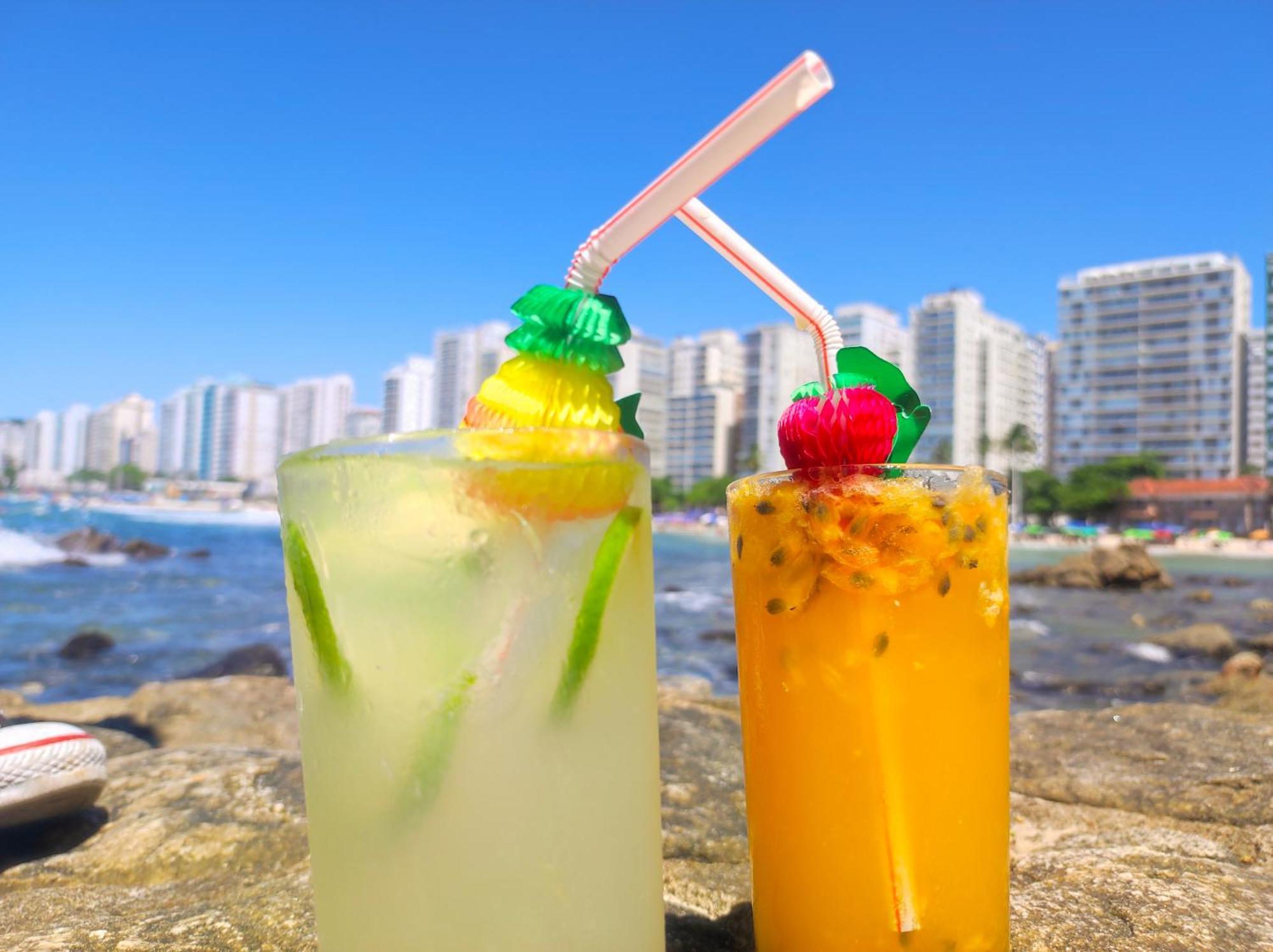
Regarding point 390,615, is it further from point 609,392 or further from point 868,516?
point 868,516

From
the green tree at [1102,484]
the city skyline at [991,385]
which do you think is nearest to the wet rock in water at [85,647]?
the city skyline at [991,385]

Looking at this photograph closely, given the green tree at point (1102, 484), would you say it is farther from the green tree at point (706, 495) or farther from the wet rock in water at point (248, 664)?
the wet rock in water at point (248, 664)

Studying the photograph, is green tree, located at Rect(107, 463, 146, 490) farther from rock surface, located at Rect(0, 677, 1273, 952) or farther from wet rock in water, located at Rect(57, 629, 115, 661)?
rock surface, located at Rect(0, 677, 1273, 952)

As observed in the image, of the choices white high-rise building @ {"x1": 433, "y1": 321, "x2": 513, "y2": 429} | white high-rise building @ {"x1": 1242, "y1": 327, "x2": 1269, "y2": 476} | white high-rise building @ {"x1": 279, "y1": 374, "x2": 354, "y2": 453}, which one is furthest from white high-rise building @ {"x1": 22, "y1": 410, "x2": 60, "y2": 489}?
white high-rise building @ {"x1": 1242, "y1": 327, "x2": 1269, "y2": 476}

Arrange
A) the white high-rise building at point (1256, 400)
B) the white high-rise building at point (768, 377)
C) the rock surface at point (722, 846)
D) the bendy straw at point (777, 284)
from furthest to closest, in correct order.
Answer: the white high-rise building at point (768, 377)
the white high-rise building at point (1256, 400)
the rock surface at point (722, 846)
the bendy straw at point (777, 284)

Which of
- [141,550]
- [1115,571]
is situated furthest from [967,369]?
Result: [141,550]

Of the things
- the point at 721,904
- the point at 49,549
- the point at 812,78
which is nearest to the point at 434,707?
the point at 812,78

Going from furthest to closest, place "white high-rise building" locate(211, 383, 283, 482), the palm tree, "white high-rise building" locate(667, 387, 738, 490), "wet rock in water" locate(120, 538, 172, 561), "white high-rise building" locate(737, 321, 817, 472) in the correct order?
"white high-rise building" locate(211, 383, 283, 482) < "white high-rise building" locate(667, 387, 738, 490) < "white high-rise building" locate(737, 321, 817, 472) < the palm tree < "wet rock in water" locate(120, 538, 172, 561)
